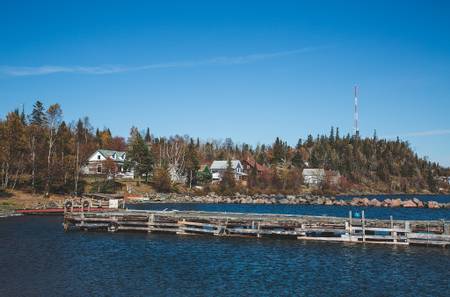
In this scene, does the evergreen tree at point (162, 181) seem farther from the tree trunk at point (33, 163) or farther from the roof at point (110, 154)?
the tree trunk at point (33, 163)

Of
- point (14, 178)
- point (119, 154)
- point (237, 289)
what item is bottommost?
point (237, 289)

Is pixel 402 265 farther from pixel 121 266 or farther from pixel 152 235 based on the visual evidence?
pixel 152 235

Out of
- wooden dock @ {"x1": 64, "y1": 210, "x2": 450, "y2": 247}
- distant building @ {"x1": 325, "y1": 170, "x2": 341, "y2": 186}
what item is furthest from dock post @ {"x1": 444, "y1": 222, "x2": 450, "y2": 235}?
distant building @ {"x1": 325, "y1": 170, "x2": 341, "y2": 186}

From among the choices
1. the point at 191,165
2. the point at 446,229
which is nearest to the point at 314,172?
the point at 191,165

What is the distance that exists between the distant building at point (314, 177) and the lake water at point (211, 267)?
399 feet

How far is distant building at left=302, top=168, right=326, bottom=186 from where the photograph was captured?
157 metres

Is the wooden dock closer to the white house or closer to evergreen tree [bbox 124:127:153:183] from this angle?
evergreen tree [bbox 124:127:153:183]

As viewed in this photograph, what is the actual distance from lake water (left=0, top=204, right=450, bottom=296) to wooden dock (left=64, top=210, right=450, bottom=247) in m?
1.36

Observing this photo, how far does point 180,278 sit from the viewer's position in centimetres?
2414

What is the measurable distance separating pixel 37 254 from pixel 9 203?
39.7 meters

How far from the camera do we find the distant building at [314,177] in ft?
515

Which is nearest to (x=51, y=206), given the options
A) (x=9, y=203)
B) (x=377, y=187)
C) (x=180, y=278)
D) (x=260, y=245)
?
(x=9, y=203)

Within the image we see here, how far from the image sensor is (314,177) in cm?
16100

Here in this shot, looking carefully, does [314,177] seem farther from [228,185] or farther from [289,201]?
[289,201]
